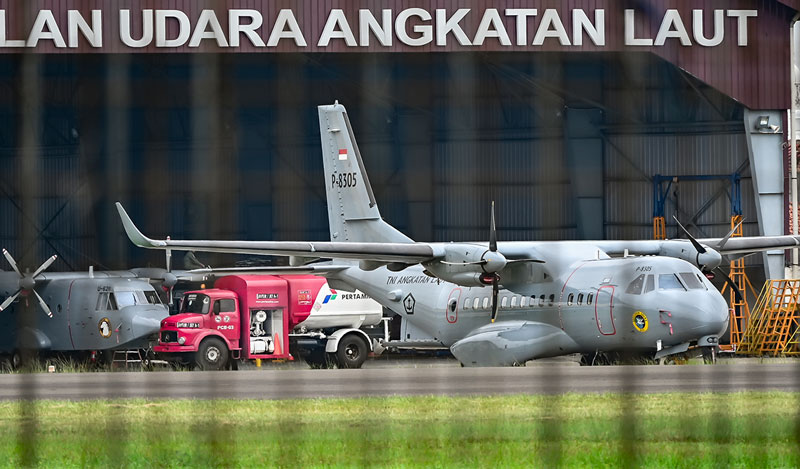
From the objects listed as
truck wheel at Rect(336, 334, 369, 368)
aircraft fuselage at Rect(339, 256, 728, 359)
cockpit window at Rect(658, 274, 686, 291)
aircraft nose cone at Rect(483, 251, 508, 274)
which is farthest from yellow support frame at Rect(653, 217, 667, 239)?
cockpit window at Rect(658, 274, 686, 291)

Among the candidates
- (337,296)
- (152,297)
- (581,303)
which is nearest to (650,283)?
(581,303)

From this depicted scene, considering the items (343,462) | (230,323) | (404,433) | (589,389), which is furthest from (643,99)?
(230,323)

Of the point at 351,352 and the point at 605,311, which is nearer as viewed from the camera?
the point at 605,311

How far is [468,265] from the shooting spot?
72.4 ft

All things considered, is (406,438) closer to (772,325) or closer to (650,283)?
(650,283)

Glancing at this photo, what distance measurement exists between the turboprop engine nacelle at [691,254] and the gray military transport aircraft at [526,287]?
0.02 m

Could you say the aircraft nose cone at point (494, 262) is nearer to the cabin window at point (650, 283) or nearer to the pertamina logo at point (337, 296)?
the cabin window at point (650, 283)

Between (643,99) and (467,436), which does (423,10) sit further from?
(643,99)

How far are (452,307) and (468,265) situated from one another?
8.15ft

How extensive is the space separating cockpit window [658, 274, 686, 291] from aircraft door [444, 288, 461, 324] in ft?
18.6

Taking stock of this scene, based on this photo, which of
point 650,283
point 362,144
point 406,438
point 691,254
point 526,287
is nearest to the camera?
point 406,438

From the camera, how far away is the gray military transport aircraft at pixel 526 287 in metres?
19.7

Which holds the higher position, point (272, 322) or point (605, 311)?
point (605, 311)

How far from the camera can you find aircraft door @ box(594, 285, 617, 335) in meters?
20.3
